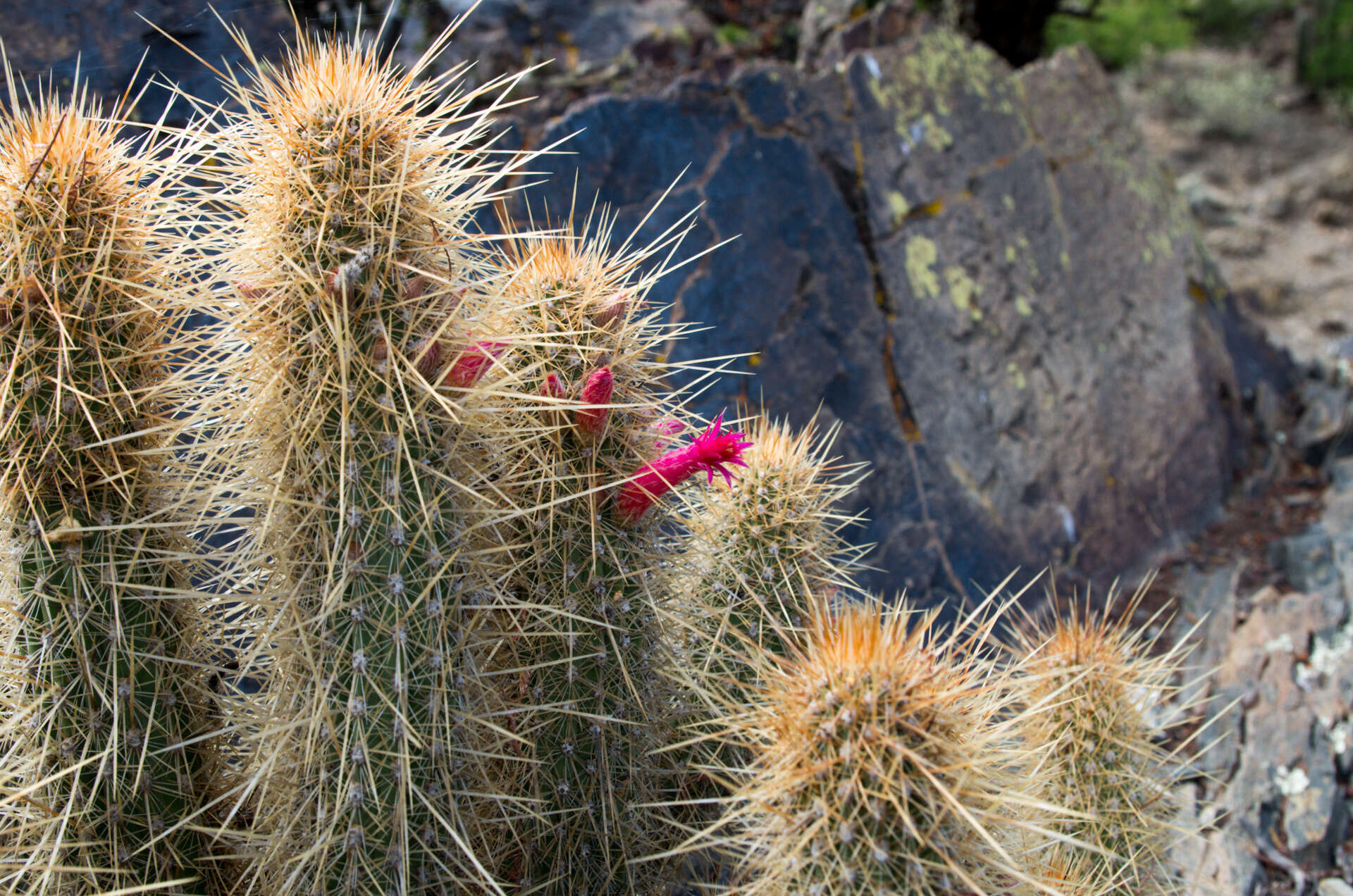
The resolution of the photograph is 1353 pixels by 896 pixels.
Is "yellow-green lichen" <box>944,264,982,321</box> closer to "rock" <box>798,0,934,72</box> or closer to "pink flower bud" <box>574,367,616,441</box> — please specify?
"rock" <box>798,0,934,72</box>

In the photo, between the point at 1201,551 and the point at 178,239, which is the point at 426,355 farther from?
the point at 1201,551

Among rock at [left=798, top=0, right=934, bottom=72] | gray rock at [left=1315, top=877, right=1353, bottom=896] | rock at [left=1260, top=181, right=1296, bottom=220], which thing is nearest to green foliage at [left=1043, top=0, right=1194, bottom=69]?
rock at [left=1260, top=181, right=1296, bottom=220]

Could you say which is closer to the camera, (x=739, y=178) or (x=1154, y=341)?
(x=739, y=178)

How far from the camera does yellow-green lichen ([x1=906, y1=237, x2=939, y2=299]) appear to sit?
4.02 m

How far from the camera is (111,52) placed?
9.11 ft

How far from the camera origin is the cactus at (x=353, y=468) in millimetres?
1249

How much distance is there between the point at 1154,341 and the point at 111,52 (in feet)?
15.3

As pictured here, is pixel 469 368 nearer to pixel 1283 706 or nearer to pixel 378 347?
pixel 378 347

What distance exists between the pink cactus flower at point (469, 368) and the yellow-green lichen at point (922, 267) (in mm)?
2944

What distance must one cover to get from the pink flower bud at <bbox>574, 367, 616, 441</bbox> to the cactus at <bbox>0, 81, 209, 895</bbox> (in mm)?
580

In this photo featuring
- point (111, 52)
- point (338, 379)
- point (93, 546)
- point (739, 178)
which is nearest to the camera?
point (338, 379)

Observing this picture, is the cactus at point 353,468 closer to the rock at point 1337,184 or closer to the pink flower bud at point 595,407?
the pink flower bud at point 595,407

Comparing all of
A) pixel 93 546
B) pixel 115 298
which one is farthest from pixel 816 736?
pixel 115 298

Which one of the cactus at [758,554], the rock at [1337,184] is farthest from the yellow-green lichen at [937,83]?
the rock at [1337,184]
